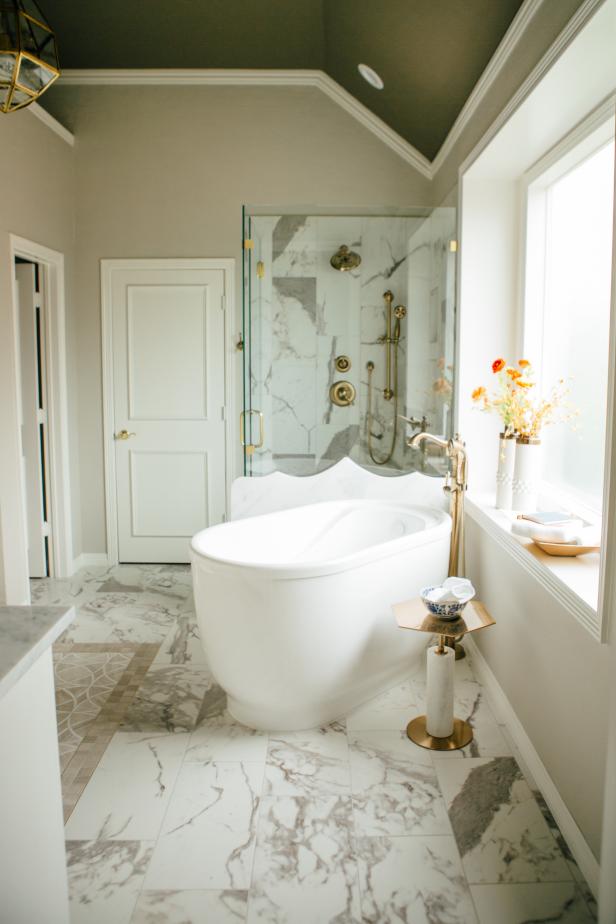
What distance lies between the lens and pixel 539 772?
2.19 m

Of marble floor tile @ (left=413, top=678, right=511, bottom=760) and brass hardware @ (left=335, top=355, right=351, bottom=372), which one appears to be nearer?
marble floor tile @ (left=413, top=678, right=511, bottom=760)

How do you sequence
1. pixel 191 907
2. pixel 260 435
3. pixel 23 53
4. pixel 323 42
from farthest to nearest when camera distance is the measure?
pixel 323 42 < pixel 260 435 < pixel 23 53 < pixel 191 907

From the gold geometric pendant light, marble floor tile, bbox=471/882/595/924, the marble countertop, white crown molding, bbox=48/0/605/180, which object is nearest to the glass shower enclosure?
white crown molding, bbox=48/0/605/180

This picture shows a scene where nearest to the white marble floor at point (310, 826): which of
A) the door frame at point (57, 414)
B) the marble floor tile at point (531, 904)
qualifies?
the marble floor tile at point (531, 904)

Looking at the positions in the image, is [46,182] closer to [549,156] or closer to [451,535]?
[549,156]

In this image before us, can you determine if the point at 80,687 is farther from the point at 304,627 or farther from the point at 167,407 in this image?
the point at 167,407

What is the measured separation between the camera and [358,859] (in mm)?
1874

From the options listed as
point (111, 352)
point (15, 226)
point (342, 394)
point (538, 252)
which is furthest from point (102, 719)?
point (538, 252)

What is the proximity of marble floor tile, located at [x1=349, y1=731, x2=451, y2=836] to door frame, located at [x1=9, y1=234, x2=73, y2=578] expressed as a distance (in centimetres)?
264

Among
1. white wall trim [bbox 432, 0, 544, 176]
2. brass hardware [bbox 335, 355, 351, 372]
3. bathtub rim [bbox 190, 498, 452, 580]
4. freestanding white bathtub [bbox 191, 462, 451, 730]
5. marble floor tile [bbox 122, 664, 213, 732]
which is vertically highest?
white wall trim [bbox 432, 0, 544, 176]

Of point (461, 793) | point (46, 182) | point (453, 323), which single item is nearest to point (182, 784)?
point (461, 793)

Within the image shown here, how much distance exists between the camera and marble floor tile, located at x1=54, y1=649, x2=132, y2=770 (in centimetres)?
252

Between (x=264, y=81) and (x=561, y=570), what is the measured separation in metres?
3.61

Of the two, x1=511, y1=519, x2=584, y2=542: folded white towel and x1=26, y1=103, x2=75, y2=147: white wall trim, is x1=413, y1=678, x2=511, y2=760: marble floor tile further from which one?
x1=26, y1=103, x2=75, y2=147: white wall trim
